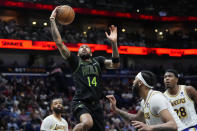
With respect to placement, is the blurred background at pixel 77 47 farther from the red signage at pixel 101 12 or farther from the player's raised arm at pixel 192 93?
the player's raised arm at pixel 192 93

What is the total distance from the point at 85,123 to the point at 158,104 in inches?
56.2

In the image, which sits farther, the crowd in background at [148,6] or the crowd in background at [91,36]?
the crowd in background at [148,6]

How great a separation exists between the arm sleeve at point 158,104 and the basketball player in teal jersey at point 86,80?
4.61ft

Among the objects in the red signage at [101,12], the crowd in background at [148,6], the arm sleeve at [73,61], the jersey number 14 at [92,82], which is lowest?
the jersey number 14 at [92,82]

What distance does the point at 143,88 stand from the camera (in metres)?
4.25

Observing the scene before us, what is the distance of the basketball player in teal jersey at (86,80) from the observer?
530cm

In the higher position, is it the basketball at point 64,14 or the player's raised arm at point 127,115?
the basketball at point 64,14

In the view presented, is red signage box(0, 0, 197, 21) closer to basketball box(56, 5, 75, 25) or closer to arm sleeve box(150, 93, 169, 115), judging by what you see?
basketball box(56, 5, 75, 25)

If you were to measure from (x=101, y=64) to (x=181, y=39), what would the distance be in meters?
25.0

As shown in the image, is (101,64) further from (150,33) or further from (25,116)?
(150,33)

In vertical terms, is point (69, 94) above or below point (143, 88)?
below

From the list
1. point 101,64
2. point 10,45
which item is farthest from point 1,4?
point 101,64

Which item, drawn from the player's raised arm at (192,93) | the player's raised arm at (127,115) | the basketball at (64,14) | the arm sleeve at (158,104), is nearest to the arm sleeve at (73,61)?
the player's raised arm at (127,115)

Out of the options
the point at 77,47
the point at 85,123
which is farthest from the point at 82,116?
the point at 77,47
